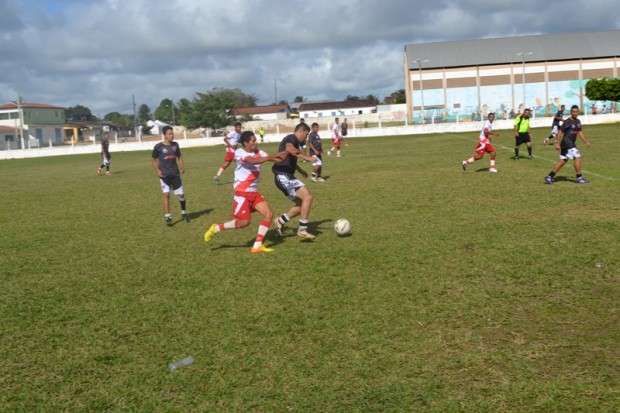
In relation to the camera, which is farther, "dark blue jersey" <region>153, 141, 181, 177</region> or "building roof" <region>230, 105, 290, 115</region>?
"building roof" <region>230, 105, 290, 115</region>

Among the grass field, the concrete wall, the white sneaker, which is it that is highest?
the concrete wall

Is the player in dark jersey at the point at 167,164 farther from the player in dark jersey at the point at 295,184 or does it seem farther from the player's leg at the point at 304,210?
the player's leg at the point at 304,210

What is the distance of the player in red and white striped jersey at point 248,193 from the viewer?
8.83 m

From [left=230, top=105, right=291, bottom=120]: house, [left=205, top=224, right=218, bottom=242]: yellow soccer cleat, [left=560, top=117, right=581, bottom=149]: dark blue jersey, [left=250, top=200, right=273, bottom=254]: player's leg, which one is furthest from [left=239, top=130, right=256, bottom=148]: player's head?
[left=230, top=105, right=291, bottom=120]: house

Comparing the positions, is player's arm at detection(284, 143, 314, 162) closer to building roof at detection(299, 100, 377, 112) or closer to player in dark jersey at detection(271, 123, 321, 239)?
player in dark jersey at detection(271, 123, 321, 239)

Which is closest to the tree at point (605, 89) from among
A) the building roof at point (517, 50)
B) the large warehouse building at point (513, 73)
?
the large warehouse building at point (513, 73)

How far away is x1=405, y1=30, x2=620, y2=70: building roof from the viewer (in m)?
75.2

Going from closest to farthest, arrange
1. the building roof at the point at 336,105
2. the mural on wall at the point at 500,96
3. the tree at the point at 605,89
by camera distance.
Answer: the tree at the point at 605,89 < the mural on wall at the point at 500,96 < the building roof at the point at 336,105

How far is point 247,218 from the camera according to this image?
29.6 ft

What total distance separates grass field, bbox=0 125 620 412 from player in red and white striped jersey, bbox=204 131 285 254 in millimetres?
396

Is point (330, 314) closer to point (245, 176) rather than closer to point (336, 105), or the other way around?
point (245, 176)

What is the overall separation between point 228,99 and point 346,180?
71.7 m

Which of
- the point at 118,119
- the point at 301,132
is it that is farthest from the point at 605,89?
the point at 118,119

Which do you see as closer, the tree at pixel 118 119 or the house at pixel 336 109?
the house at pixel 336 109
